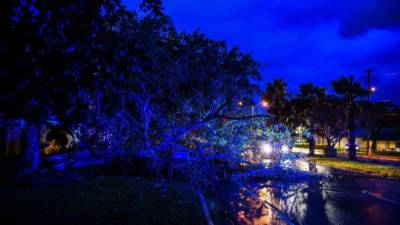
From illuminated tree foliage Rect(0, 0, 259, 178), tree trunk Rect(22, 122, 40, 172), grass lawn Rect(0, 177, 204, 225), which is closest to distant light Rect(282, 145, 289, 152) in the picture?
illuminated tree foliage Rect(0, 0, 259, 178)

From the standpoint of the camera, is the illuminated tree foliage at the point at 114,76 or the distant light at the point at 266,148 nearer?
the illuminated tree foliage at the point at 114,76

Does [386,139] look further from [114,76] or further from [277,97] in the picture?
[114,76]

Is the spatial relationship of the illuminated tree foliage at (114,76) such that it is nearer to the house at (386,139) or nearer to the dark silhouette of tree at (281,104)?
the dark silhouette of tree at (281,104)

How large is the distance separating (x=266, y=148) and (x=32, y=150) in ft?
32.9

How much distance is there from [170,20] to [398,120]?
142 ft

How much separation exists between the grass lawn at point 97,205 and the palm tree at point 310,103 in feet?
82.6

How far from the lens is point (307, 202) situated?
398 inches

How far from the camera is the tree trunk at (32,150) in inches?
415

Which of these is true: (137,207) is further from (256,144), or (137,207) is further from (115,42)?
(256,144)

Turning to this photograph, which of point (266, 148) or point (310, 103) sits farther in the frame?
point (310, 103)

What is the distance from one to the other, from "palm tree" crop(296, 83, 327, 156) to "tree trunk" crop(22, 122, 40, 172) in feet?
87.6

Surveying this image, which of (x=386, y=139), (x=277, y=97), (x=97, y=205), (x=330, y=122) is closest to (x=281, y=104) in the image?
(x=277, y=97)

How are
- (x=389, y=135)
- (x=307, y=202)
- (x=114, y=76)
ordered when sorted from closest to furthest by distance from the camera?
(x=114, y=76)
(x=307, y=202)
(x=389, y=135)

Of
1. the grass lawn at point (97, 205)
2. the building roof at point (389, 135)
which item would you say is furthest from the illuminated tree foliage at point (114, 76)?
the building roof at point (389, 135)
